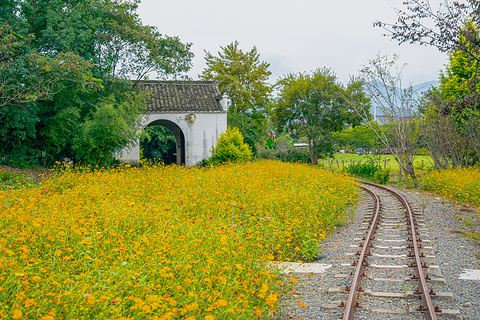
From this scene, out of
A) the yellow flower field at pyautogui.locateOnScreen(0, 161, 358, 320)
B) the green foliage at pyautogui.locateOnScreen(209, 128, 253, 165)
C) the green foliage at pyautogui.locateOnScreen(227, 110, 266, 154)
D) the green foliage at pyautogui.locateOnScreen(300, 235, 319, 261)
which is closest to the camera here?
the yellow flower field at pyautogui.locateOnScreen(0, 161, 358, 320)

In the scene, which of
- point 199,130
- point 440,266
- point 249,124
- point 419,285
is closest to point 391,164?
point 249,124

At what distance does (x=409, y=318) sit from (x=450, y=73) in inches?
990

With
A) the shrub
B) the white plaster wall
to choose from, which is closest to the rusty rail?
the white plaster wall

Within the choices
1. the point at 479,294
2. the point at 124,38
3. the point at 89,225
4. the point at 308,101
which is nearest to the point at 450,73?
the point at 308,101

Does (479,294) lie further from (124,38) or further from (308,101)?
(308,101)

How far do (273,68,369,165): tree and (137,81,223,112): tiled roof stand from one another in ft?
35.9

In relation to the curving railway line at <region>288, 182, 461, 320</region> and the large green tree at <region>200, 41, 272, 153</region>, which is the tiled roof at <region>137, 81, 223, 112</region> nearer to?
the large green tree at <region>200, 41, 272, 153</region>

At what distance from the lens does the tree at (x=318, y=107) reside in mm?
33031

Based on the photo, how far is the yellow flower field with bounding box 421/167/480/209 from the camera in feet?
42.4

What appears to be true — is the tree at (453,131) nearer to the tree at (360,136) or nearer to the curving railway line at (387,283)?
the tree at (360,136)

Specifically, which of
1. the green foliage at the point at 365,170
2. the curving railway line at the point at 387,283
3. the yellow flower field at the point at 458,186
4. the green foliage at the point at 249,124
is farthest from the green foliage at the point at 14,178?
the green foliage at the point at 365,170

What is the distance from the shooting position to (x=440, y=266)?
634 centimetres

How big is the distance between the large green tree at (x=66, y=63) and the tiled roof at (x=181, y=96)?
109 inches

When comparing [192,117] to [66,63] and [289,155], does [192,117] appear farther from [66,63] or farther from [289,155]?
[289,155]
